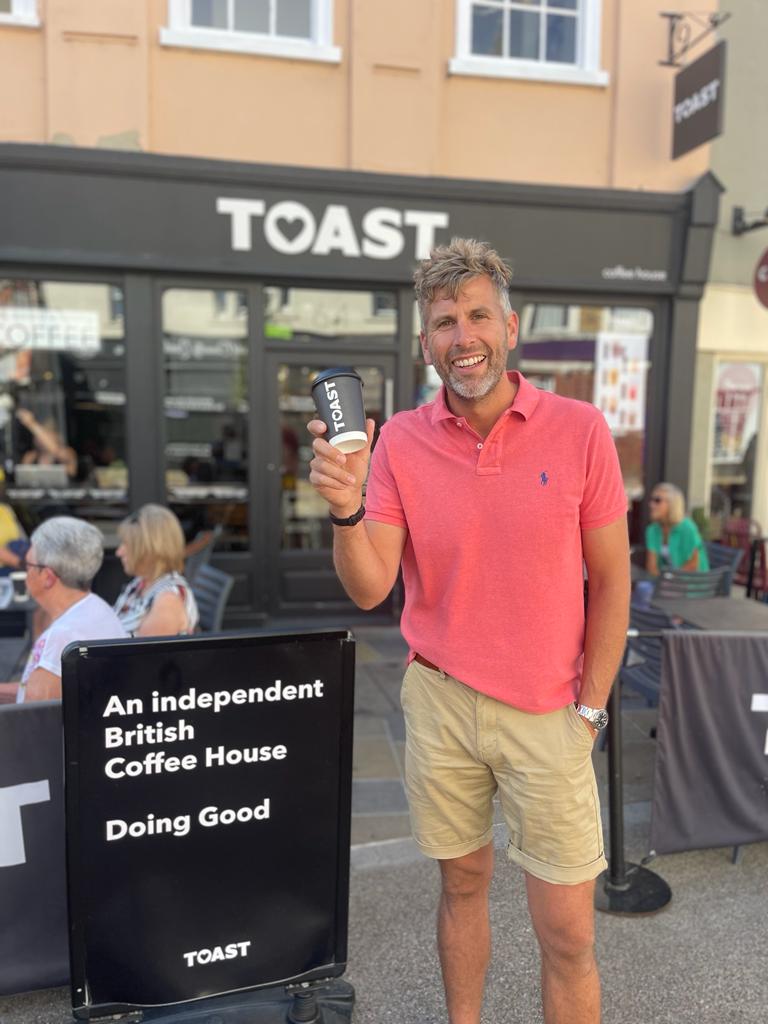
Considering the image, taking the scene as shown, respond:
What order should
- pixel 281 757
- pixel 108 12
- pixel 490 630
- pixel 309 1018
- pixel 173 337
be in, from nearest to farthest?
pixel 490 630
pixel 281 757
pixel 309 1018
pixel 108 12
pixel 173 337

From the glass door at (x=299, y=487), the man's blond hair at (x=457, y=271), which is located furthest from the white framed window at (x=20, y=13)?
the man's blond hair at (x=457, y=271)

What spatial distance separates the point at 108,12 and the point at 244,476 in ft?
11.8

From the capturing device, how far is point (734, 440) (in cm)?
867

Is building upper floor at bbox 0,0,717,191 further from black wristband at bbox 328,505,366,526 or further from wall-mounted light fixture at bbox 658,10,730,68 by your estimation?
black wristband at bbox 328,505,366,526

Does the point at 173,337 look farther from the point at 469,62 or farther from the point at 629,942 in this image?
the point at 629,942

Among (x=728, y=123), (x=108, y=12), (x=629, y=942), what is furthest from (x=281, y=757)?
(x=728, y=123)

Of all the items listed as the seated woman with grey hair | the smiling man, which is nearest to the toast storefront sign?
the seated woman with grey hair

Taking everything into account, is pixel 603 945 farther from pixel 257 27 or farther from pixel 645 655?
pixel 257 27

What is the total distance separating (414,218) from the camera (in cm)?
654

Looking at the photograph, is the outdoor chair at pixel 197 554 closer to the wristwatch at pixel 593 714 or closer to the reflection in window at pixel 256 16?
the wristwatch at pixel 593 714

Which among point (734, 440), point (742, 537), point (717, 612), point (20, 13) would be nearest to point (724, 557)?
point (717, 612)

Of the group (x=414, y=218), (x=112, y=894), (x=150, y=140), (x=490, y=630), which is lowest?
(x=112, y=894)

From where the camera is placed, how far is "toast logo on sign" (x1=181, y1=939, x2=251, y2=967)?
6.97 ft

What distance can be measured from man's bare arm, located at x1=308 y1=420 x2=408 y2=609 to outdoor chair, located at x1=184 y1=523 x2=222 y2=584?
3626 mm
